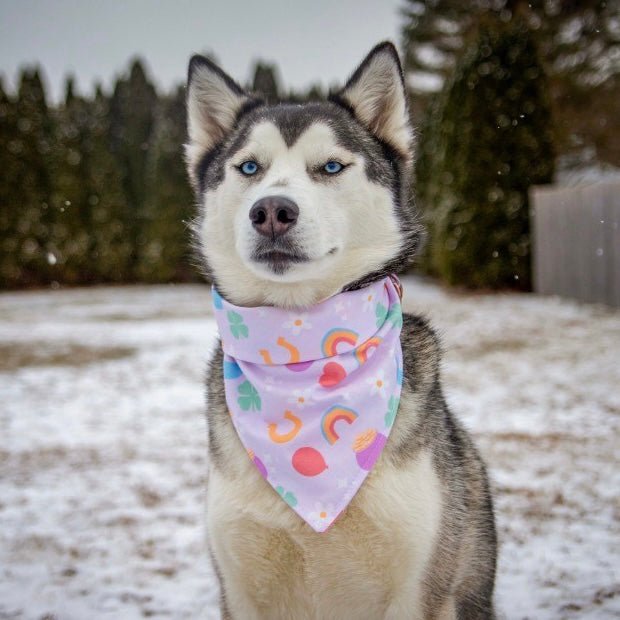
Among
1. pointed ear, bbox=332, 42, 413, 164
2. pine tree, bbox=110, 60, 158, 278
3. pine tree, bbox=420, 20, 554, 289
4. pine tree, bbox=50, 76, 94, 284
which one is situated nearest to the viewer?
pointed ear, bbox=332, 42, 413, 164

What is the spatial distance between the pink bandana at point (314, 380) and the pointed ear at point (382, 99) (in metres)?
0.59

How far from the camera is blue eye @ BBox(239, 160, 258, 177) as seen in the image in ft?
7.50

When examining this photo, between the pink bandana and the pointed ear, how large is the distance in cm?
59

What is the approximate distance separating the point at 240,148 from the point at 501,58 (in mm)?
12030

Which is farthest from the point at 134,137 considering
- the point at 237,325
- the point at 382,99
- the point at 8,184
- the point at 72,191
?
the point at 237,325

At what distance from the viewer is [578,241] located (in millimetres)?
11758

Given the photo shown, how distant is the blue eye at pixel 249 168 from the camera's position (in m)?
2.29

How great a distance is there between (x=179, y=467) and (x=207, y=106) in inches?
120

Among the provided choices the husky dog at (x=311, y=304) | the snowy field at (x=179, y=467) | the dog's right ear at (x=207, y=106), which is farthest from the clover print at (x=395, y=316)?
the snowy field at (x=179, y=467)

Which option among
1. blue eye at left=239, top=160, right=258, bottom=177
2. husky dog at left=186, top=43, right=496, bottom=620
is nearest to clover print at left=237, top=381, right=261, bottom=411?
husky dog at left=186, top=43, right=496, bottom=620

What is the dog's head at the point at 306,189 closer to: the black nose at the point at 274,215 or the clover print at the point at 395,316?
the black nose at the point at 274,215

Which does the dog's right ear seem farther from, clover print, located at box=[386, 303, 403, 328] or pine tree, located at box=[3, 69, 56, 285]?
pine tree, located at box=[3, 69, 56, 285]

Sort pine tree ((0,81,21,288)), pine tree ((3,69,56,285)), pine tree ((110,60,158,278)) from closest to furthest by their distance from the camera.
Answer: pine tree ((0,81,21,288)), pine tree ((3,69,56,285)), pine tree ((110,60,158,278))

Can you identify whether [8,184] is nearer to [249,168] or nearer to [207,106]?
[207,106]
